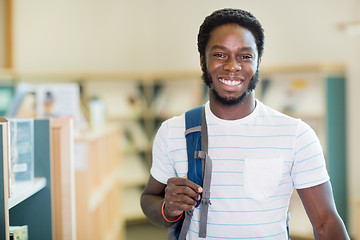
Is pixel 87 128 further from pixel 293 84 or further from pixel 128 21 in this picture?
pixel 128 21

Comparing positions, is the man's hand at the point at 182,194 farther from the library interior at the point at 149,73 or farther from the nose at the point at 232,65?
the library interior at the point at 149,73

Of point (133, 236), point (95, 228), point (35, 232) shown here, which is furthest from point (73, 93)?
point (133, 236)

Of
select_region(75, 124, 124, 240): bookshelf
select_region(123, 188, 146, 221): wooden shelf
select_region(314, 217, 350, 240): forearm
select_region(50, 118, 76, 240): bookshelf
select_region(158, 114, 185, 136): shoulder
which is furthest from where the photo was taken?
select_region(123, 188, 146, 221): wooden shelf

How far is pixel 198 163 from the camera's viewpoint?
144 cm

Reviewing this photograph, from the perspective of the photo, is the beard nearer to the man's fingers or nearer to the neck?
the neck

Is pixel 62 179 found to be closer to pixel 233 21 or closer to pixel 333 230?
pixel 233 21

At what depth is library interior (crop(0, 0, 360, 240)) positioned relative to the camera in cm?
474

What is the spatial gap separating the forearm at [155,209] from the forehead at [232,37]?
59 cm

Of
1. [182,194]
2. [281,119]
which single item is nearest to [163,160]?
[182,194]

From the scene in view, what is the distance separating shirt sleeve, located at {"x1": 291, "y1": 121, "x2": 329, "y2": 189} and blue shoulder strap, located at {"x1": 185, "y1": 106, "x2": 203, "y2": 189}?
0.32 meters

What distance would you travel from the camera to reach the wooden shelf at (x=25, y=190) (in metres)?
1.45

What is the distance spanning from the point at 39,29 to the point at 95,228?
13.5ft

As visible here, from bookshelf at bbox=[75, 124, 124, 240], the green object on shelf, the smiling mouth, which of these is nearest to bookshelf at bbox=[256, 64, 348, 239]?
the green object on shelf

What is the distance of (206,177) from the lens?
142 cm
